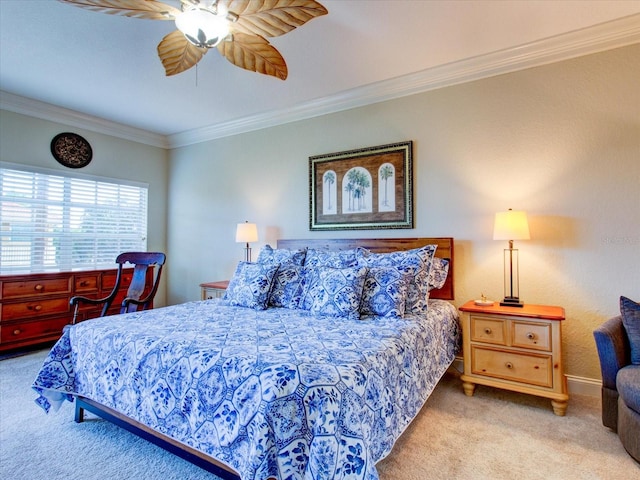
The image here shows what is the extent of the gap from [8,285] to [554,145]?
5156 millimetres

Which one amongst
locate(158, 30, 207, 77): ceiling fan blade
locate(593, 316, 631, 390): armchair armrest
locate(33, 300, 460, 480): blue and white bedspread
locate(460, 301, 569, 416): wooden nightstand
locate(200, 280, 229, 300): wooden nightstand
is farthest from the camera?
locate(200, 280, 229, 300): wooden nightstand

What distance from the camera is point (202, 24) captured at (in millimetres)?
1794

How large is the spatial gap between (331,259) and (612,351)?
1937mm

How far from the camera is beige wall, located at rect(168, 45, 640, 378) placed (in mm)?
2502

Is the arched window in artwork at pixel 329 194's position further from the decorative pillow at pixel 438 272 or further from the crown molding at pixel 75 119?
the crown molding at pixel 75 119

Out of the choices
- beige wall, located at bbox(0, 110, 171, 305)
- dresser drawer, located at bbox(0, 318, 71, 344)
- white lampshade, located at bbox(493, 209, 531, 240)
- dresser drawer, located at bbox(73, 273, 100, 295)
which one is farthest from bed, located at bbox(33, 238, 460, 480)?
beige wall, located at bbox(0, 110, 171, 305)

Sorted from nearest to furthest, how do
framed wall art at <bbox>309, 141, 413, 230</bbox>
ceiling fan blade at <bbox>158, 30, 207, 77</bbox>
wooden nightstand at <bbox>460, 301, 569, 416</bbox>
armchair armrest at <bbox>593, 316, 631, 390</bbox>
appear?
armchair armrest at <bbox>593, 316, 631, 390</bbox>
ceiling fan blade at <bbox>158, 30, 207, 77</bbox>
wooden nightstand at <bbox>460, 301, 569, 416</bbox>
framed wall art at <bbox>309, 141, 413, 230</bbox>

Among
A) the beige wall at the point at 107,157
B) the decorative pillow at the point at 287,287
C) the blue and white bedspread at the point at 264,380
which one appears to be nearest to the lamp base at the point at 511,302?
the blue and white bedspread at the point at 264,380

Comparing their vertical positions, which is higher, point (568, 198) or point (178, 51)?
point (178, 51)

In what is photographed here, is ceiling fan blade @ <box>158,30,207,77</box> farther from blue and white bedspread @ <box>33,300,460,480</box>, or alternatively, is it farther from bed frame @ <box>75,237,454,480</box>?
bed frame @ <box>75,237,454,480</box>

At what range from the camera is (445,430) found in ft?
7.00

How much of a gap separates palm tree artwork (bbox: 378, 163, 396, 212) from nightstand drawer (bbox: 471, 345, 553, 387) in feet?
4.85

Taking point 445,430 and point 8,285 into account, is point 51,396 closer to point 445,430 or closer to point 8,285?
point 8,285

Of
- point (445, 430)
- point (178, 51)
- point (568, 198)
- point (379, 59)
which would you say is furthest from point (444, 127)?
point (445, 430)
